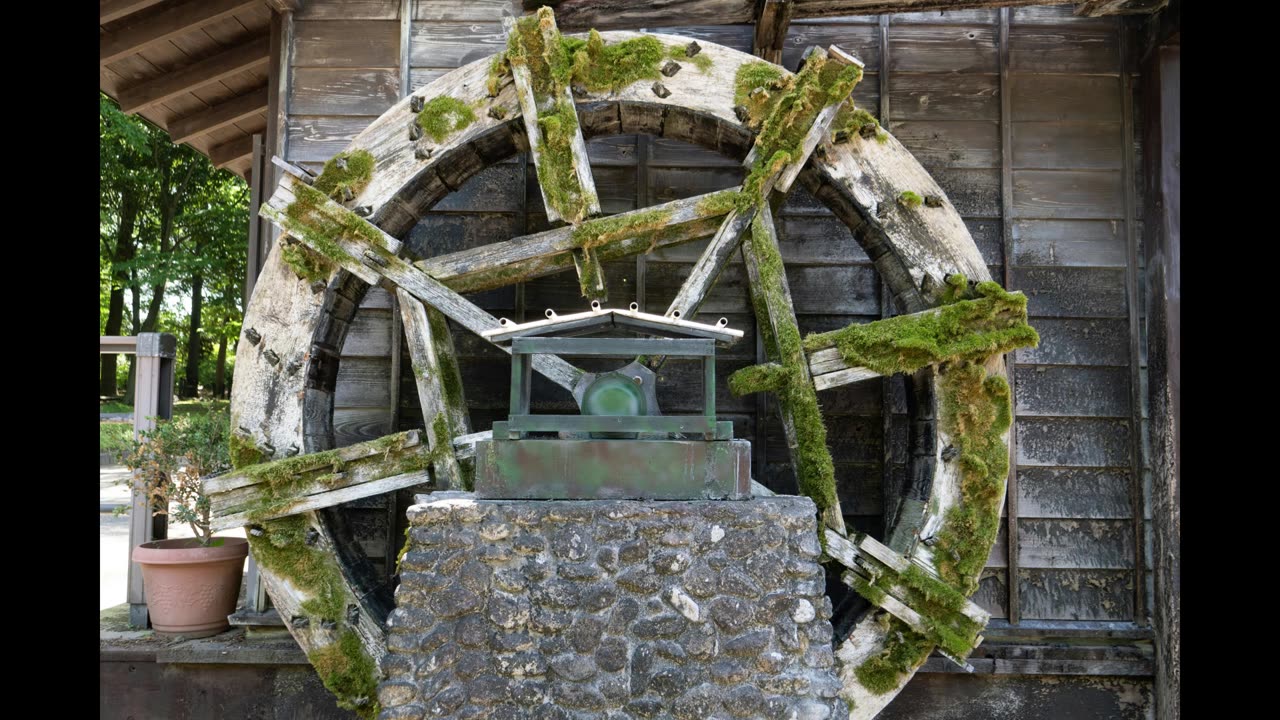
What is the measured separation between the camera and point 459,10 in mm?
3949

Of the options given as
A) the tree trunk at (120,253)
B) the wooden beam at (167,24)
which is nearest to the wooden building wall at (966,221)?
the wooden beam at (167,24)

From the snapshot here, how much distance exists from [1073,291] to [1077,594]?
4.62 ft

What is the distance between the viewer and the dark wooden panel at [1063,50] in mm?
3963

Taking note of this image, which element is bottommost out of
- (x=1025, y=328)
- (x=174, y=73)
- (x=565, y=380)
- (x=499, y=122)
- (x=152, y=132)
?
(x=565, y=380)

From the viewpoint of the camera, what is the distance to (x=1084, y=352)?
3.88 m

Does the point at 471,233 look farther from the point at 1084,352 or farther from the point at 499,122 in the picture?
the point at 1084,352

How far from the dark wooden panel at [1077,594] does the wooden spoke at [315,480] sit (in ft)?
9.12

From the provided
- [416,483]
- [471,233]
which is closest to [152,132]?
[471,233]

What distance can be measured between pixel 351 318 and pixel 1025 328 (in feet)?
9.13

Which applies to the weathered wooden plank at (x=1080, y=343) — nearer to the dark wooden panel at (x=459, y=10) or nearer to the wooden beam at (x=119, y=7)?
the dark wooden panel at (x=459, y=10)

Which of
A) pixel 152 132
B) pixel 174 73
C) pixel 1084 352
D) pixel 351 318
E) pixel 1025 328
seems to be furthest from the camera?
pixel 152 132

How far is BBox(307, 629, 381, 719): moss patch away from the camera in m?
3.14

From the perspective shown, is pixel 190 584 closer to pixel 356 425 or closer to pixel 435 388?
pixel 356 425

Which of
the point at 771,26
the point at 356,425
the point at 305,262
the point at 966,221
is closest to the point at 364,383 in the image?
the point at 356,425
